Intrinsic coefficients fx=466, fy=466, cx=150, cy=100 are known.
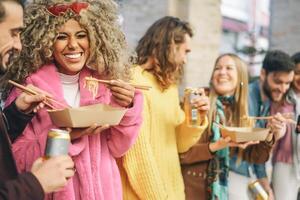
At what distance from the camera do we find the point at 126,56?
7.36 ft

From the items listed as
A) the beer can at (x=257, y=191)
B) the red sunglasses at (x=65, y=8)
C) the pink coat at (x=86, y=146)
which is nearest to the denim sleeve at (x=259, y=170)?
the beer can at (x=257, y=191)

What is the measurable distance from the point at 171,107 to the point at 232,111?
2.10 ft

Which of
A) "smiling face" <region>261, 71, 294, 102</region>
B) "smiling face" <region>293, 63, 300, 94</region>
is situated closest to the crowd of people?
"smiling face" <region>261, 71, 294, 102</region>

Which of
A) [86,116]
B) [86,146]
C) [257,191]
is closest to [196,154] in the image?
[257,191]

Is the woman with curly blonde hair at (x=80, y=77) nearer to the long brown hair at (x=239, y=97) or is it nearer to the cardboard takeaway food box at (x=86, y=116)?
the cardboard takeaway food box at (x=86, y=116)

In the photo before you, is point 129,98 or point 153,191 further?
point 153,191

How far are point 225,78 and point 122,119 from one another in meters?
1.28

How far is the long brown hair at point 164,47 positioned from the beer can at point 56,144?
1182 millimetres

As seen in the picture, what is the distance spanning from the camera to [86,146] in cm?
194

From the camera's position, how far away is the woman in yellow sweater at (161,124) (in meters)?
2.30

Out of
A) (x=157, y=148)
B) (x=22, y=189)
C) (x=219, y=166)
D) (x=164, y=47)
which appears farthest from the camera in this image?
(x=219, y=166)

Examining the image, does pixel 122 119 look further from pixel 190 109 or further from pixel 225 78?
pixel 225 78

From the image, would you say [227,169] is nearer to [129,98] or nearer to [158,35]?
[158,35]

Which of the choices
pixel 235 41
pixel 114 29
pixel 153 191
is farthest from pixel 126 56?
pixel 235 41
